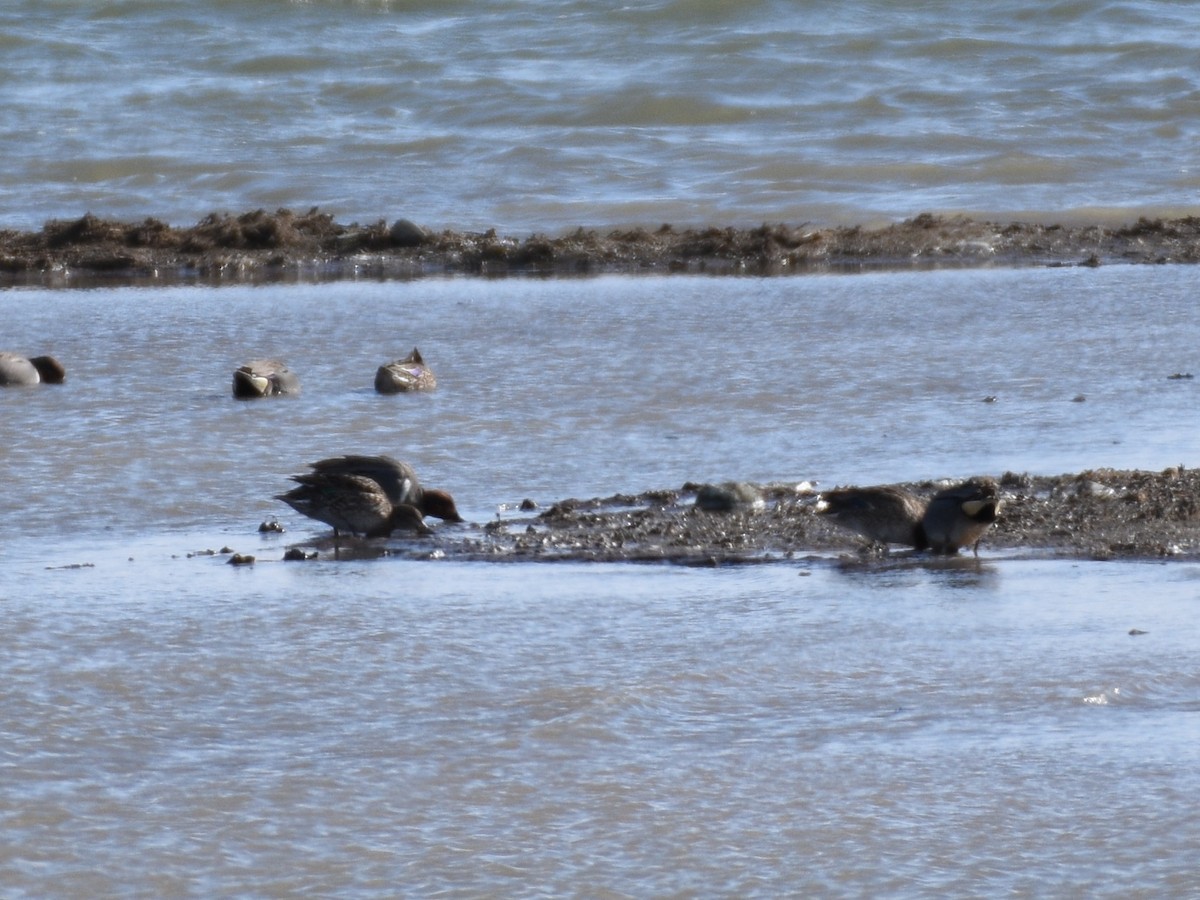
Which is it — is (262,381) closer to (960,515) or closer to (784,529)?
(784,529)

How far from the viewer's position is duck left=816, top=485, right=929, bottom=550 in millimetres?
5336

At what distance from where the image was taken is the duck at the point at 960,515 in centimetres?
527

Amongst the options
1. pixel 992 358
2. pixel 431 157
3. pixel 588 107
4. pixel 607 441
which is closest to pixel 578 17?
pixel 588 107

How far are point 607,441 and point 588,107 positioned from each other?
15.2m

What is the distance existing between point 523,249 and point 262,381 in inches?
245

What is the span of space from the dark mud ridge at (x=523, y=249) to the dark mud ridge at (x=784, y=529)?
7.79 metres

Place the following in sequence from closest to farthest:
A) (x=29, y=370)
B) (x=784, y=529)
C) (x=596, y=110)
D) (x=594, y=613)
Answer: (x=594, y=613), (x=784, y=529), (x=29, y=370), (x=596, y=110)

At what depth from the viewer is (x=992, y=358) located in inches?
368

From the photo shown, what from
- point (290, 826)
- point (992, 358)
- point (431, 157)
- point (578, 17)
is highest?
point (578, 17)

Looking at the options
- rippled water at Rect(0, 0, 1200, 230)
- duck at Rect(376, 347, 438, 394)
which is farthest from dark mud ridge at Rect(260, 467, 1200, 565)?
rippled water at Rect(0, 0, 1200, 230)

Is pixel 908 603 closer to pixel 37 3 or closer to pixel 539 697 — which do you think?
pixel 539 697

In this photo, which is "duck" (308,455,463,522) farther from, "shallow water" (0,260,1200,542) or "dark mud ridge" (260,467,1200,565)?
"shallow water" (0,260,1200,542)

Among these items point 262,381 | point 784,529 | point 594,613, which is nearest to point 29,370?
→ point 262,381

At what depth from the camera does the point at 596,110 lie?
22.0m
